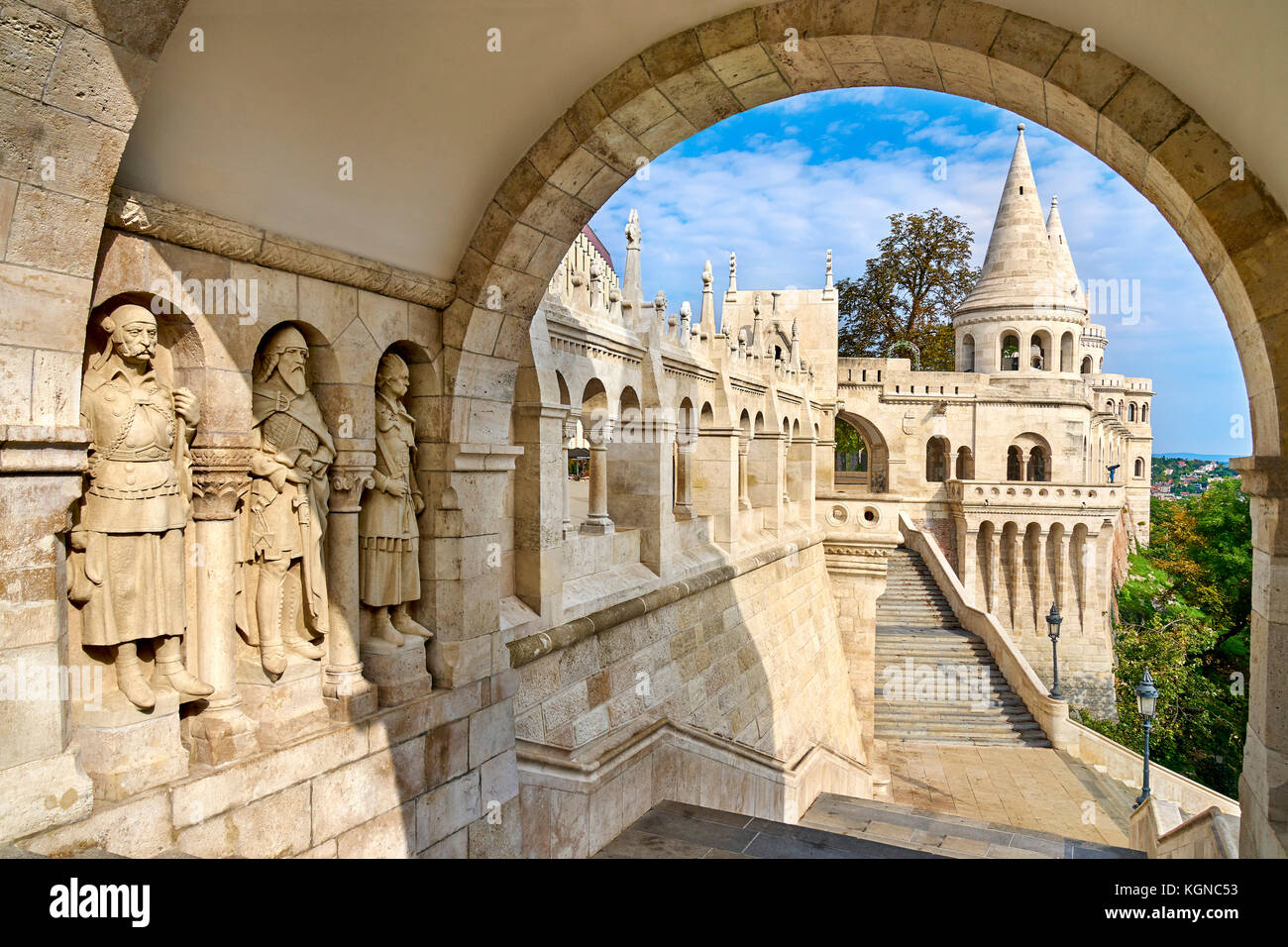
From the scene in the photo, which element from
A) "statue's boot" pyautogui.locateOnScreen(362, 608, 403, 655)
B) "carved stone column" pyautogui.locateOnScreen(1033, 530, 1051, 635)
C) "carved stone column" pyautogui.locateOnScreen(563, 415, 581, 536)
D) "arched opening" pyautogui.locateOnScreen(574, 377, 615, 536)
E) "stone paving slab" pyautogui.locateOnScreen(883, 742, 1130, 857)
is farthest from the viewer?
"carved stone column" pyautogui.locateOnScreen(1033, 530, 1051, 635)

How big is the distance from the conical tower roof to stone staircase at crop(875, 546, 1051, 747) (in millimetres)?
13241

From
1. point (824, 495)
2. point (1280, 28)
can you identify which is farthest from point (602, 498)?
point (824, 495)

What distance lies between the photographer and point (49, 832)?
271cm

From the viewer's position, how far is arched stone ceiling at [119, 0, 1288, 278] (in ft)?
9.70

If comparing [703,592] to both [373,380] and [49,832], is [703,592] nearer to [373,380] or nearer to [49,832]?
[373,380]

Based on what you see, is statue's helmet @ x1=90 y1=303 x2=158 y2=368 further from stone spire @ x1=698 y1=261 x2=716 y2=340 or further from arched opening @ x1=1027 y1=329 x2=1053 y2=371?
arched opening @ x1=1027 y1=329 x2=1053 y2=371

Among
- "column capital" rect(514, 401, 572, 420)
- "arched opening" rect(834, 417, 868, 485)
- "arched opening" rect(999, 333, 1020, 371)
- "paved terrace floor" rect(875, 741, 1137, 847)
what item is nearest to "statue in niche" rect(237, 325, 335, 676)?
"column capital" rect(514, 401, 572, 420)

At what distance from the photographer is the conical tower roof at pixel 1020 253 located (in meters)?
30.5

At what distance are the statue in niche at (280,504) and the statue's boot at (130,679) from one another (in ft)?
1.90

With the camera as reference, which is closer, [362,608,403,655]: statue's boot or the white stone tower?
[362,608,403,655]: statue's boot

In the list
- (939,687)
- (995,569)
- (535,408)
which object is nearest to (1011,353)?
(995,569)

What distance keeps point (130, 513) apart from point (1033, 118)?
398 centimetres

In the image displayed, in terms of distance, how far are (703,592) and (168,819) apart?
25.9ft
